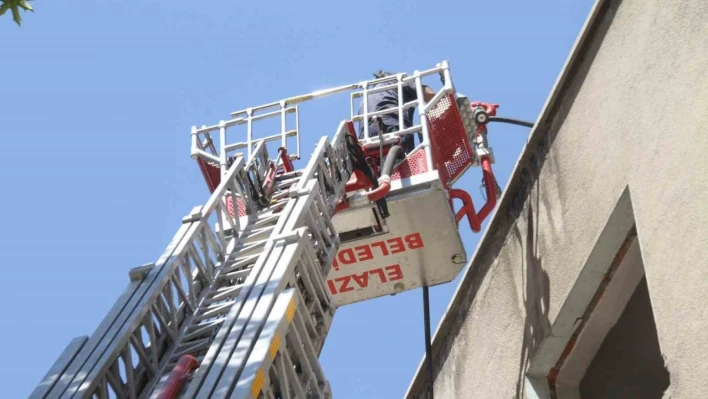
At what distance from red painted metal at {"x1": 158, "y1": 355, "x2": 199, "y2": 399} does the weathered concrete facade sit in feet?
8.62

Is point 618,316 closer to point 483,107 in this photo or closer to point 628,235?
point 628,235

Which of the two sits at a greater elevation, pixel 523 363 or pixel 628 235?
pixel 628 235

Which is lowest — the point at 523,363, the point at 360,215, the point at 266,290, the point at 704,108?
the point at 523,363

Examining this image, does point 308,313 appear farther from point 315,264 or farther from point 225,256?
point 225,256

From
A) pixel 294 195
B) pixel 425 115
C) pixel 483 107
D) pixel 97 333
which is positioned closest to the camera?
pixel 97 333

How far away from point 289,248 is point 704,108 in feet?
8.77

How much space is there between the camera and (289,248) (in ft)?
22.9

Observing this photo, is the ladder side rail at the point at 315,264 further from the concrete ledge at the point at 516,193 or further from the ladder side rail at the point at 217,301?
the concrete ledge at the point at 516,193

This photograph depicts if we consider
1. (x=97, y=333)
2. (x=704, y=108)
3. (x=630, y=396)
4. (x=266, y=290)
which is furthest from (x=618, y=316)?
(x=97, y=333)

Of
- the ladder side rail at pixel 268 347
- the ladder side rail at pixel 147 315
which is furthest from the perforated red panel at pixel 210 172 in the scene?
the ladder side rail at pixel 268 347

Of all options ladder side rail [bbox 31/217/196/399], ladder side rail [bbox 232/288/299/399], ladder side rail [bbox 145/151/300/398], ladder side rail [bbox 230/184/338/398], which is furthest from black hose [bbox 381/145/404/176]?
ladder side rail [bbox 232/288/299/399]

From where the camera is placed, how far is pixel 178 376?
5910 millimetres

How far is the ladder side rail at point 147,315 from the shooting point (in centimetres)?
584

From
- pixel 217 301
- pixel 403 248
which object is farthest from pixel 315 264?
pixel 403 248
